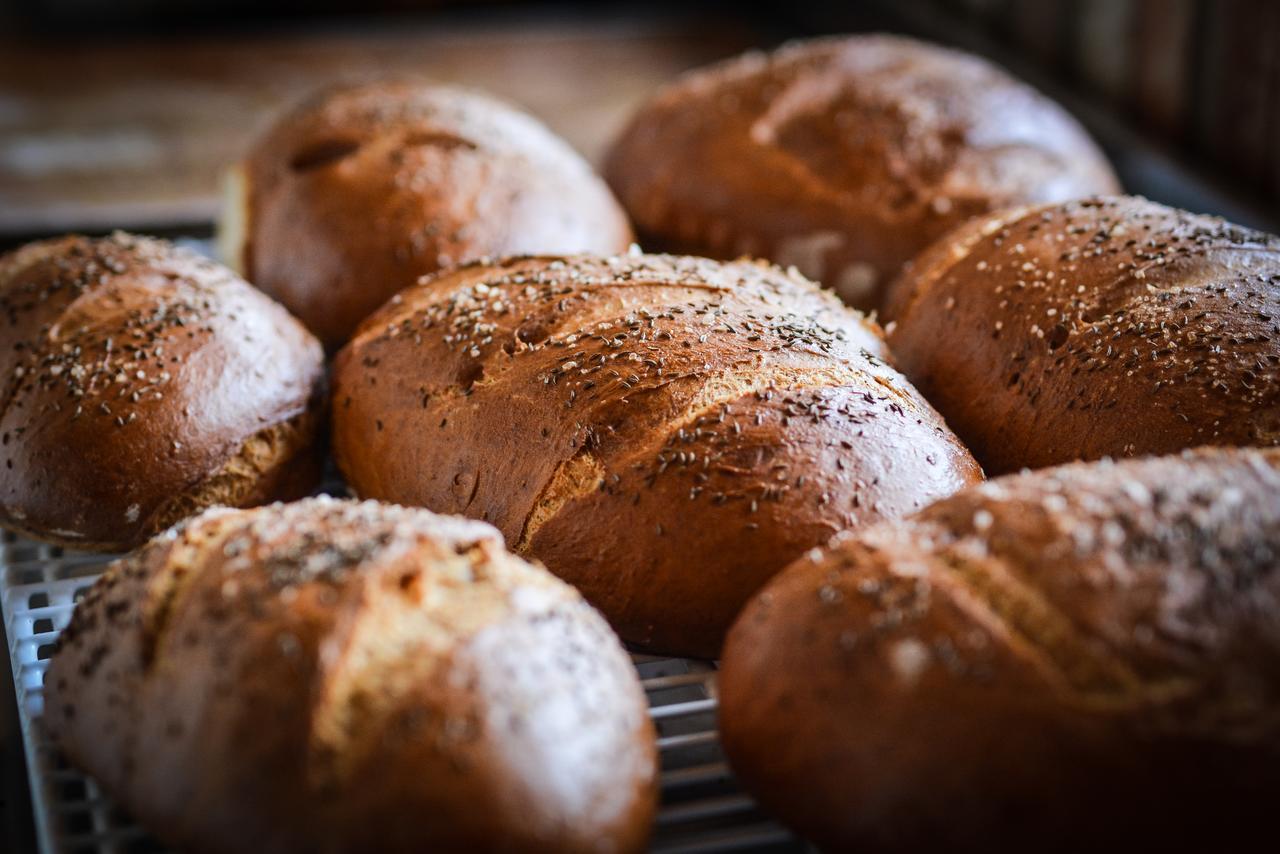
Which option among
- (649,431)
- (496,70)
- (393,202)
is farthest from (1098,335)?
(496,70)

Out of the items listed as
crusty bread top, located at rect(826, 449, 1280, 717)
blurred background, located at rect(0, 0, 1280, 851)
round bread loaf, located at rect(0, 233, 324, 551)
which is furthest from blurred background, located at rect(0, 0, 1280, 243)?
crusty bread top, located at rect(826, 449, 1280, 717)

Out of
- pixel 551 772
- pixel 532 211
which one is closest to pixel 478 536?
pixel 551 772

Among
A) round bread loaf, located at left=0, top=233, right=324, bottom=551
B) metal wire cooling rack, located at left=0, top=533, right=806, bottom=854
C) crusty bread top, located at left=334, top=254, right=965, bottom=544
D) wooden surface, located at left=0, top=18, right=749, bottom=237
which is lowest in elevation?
wooden surface, located at left=0, top=18, right=749, bottom=237

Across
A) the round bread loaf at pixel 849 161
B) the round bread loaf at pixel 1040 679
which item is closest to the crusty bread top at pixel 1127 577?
the round bread loaf at pixel 1040 679

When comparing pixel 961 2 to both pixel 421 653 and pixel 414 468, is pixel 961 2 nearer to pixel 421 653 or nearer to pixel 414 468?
pixel 414 468

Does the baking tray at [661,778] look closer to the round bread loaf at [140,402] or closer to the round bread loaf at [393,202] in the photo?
the round bread loaf at [140,402]

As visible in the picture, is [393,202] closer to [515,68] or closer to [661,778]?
[661,778]

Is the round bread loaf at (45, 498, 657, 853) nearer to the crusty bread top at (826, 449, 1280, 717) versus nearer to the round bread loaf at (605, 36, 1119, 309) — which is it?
the crusty bread top at (826, 449, 1280, 717)
